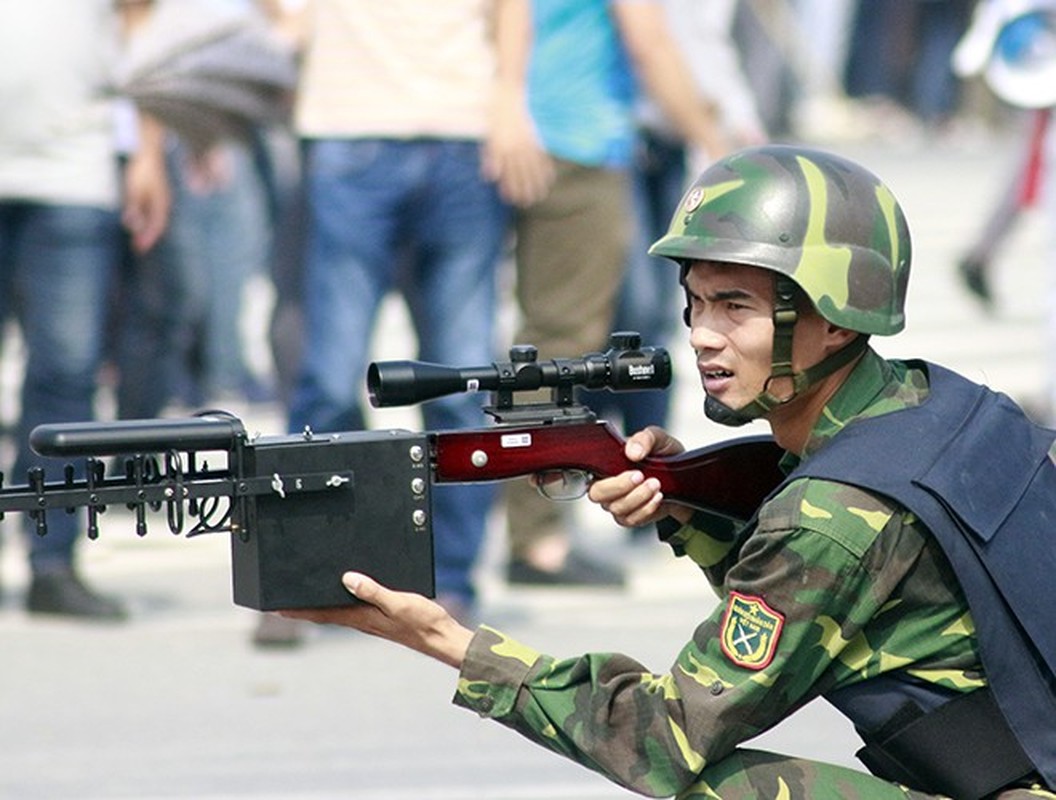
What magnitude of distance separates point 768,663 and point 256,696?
124 inches

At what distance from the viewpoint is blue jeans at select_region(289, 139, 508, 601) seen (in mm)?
6738

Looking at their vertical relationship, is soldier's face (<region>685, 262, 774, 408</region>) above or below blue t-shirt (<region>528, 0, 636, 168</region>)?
below

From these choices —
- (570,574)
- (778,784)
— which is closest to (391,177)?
(570,574)

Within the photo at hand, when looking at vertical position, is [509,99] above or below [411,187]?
above

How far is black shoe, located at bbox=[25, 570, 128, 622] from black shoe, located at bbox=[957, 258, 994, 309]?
6.16 m

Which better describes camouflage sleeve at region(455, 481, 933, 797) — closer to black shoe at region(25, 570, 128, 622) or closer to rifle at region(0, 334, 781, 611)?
rifle at region(0, 334, 781, 611)

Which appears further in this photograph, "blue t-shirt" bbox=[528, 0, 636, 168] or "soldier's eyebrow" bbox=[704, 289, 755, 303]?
"blue t-shirt" bbox=[528, 0, 636, 168]

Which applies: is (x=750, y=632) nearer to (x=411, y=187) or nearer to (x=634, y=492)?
(x=634, y=492)

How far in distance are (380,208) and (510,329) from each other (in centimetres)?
570

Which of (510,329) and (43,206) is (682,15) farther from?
(510,329)

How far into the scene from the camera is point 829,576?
11.2ft

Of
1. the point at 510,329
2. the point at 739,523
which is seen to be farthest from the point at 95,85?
the point at 510,329

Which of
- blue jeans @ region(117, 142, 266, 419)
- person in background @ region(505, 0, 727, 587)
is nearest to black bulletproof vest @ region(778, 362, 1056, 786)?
person in background @ region(505, 0, 727, 587)

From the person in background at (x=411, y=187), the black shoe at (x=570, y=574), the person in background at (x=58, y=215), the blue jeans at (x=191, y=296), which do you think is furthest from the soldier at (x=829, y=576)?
the blue jeans at (x=191, y=296)
